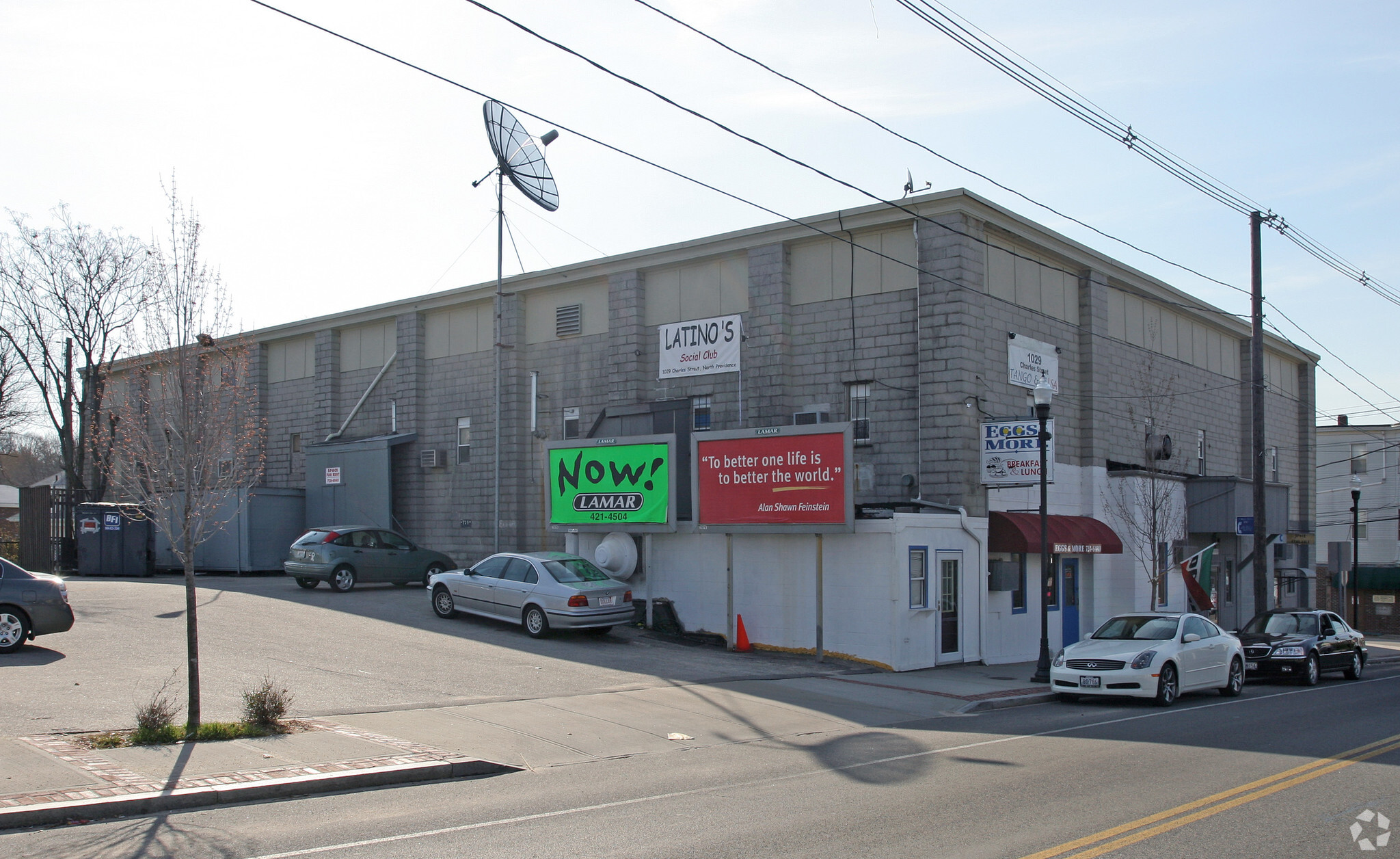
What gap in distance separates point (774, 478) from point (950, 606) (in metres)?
4.23

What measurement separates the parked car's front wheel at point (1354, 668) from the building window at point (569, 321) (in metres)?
19.4

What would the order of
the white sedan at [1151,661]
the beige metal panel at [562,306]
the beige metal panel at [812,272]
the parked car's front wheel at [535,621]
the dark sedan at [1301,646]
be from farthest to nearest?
the beige metal panel at [562,306] < the beige metal panel at [812,272] < the dark sedan at [1301,646] < the parked car's front wheel at [535,621] < the white sedan at [1151,661]

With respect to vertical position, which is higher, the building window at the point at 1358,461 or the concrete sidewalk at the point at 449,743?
the building window at the point at 1358,461

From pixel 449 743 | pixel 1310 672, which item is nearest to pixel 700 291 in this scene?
pixel 1310 672

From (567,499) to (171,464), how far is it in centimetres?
1329

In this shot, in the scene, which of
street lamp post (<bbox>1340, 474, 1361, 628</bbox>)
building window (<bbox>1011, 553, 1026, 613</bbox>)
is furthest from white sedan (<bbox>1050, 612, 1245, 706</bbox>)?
street lamp post (<bbox>1340, 474, 1361, 628</bbox>)

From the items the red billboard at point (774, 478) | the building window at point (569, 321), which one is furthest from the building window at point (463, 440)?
the red billboard at point (774, 478)

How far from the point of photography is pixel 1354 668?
22.1 m

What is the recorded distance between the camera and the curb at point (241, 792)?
301 inches

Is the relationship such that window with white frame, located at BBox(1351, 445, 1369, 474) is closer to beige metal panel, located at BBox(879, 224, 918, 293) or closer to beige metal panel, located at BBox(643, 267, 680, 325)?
beige metal panel, located at BBox(879, 224, 918, 293)

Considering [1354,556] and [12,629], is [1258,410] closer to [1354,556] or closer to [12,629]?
[1354,556]

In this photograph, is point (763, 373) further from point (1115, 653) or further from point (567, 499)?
point (1115, 653)

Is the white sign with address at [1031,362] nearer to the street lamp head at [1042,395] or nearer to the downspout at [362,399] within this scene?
the street lamp head at [1042,395]

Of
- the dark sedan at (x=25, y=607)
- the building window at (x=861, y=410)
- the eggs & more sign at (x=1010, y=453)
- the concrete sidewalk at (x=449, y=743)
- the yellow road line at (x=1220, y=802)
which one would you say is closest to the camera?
the yellow road line at (x=1220, y=802)
